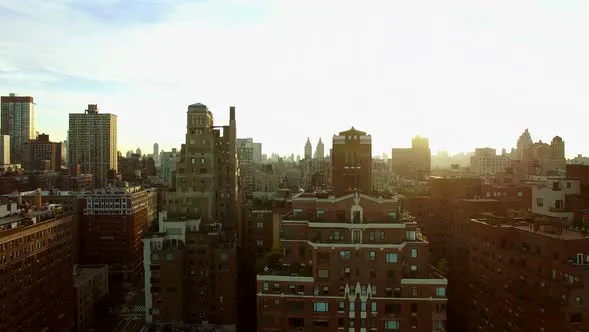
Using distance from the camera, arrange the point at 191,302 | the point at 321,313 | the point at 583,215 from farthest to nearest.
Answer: the point at 191,302
the point at 583,215
the point at 321,313

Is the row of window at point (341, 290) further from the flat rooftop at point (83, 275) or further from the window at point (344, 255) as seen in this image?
the flat rooftop at point (83, 275)

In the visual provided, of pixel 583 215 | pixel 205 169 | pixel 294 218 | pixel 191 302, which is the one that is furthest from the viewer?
pixel 205 169

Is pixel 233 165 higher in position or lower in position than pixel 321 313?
higher

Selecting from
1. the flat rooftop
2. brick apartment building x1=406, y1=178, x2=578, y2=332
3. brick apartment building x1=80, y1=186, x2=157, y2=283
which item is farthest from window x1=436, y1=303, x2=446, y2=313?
brick apartment building x1=80, y1=186, x2=157, y2=283

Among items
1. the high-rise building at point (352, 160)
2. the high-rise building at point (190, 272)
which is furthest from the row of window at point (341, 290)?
the high-rise building at point (190, 272)

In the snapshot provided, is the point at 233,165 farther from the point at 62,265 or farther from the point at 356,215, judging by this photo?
the point at 356,215

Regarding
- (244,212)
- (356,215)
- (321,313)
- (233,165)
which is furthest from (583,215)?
(244,212)

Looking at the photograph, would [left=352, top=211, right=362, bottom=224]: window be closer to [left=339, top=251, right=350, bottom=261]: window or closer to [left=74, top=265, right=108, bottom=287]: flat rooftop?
[left=339, top=251, right=350, bottom=261]: window
